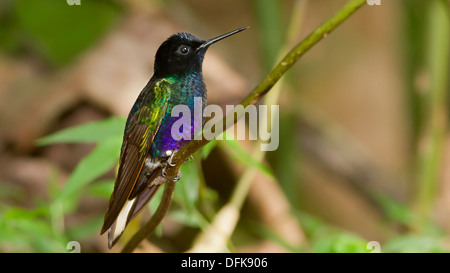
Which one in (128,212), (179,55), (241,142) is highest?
(241,142)

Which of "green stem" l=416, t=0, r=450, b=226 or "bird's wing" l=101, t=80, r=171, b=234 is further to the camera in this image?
"green stem" l=416, t=0, r=450, b=226

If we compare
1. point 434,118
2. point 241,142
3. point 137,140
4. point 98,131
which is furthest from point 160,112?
point 434,118

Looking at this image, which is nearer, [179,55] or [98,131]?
[179,55]

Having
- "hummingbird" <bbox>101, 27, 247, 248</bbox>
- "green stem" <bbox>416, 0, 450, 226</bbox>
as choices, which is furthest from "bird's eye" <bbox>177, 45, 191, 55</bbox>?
"green stem" <bbox>416, 0, 450, 226</bbox>

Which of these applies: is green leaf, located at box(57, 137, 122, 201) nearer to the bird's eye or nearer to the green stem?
the bird's eye

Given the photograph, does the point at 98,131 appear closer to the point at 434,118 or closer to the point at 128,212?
the point at 128,212

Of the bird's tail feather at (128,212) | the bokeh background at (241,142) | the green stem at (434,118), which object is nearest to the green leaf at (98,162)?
the bokeh background at (241,142)
